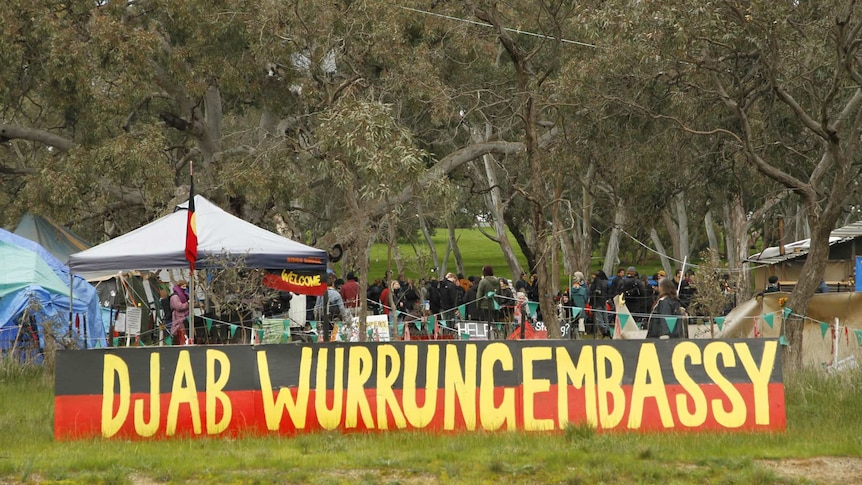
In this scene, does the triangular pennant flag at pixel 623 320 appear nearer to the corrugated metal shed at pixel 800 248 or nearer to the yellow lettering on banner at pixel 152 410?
the corrugated metal shed at pixel 800 248

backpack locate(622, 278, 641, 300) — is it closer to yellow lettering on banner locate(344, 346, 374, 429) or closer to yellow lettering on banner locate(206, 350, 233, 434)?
yellow lettering on banner locate(344, 346, 374, 429)

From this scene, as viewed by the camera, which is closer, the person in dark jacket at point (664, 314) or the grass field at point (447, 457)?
the grass field at point (447, 457)

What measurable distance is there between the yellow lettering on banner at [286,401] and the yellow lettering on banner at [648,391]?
3.24m

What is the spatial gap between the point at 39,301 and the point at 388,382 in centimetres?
952

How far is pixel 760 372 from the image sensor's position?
10625 mm

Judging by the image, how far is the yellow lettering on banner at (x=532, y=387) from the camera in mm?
10633

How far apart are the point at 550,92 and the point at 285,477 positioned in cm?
1638

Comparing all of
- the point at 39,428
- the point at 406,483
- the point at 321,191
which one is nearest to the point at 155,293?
the point at 39,428

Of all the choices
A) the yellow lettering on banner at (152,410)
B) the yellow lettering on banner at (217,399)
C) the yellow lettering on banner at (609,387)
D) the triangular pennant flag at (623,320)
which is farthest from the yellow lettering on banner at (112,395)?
the triangular pennant flag at (623,320)

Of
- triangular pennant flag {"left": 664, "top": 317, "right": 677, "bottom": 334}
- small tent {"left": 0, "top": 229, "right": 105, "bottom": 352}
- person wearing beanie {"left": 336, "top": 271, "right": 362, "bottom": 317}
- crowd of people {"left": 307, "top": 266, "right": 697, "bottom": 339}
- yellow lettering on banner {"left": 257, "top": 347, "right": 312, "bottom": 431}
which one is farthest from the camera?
person wearing beanie {"left": 336, "top": 271, "right": 362, "bottom": 317}

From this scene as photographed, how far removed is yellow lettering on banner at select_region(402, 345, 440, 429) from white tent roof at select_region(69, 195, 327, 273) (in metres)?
7.75

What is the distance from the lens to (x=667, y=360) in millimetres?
10703

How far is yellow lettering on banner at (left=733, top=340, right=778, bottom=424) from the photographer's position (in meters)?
10.6

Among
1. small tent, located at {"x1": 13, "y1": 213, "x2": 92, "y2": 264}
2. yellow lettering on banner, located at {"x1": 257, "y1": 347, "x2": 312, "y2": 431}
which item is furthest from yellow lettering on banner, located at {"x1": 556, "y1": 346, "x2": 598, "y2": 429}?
small tent, located at {"x1": 13, "y1": 213, "x2": 92, "y2": 264}
